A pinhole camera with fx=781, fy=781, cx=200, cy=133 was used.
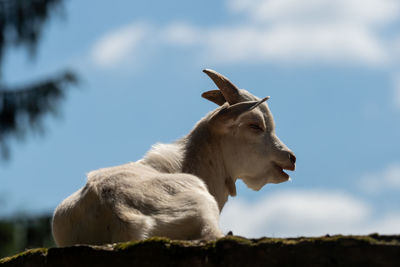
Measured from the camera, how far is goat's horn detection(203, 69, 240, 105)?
8148 millimetres

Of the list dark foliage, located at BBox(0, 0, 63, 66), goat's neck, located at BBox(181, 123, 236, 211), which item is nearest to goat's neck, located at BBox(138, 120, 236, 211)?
goat's neck, located at BBox(181, 123, 236, 211)

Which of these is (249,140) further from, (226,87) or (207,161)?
(226,87)

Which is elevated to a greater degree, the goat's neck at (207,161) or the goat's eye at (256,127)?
the goat's eye at (256,127)

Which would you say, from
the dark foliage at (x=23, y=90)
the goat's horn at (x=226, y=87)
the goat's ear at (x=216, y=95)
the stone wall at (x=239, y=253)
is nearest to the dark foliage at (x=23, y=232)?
the dark foliage at (x=23, y=90)

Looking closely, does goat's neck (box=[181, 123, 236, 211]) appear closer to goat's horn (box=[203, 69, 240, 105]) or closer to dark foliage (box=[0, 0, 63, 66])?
goat's horn (box=[203, 69, 240, 105])

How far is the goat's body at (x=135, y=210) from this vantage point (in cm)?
583

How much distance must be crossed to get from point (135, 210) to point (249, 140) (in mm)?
2567

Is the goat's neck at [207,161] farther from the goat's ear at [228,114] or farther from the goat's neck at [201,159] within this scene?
the goat's ear at [228,114]

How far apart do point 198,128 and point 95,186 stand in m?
2.38

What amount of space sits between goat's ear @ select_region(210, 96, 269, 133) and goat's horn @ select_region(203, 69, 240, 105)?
0.09 metres

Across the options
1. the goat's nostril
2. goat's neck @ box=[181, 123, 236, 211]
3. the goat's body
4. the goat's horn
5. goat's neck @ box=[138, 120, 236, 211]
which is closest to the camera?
the goat's body

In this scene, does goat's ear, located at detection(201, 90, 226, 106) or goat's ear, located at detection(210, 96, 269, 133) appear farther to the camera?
goat's ear, located at detection(201, 90, 226, 106)

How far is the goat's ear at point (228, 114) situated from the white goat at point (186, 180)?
0.01m

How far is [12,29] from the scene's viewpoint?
28.6m
